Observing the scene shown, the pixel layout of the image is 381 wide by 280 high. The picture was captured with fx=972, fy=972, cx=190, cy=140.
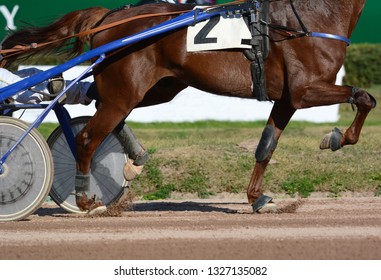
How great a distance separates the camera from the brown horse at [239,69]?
815 centimetres

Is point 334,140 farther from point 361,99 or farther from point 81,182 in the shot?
point 81,182

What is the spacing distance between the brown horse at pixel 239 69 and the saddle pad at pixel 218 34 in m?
0.07

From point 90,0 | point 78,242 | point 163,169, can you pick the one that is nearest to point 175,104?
point 90,0

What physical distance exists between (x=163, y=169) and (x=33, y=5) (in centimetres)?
551

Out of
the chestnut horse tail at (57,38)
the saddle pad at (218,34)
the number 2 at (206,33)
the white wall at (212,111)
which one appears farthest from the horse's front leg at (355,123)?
the white wall at (212,111)

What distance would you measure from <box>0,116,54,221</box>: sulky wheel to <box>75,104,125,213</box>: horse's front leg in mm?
421

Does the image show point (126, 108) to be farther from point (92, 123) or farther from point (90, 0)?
point (90, 0)

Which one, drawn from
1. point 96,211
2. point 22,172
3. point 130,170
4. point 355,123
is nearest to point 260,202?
point 355,123

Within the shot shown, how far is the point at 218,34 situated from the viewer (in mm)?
8219

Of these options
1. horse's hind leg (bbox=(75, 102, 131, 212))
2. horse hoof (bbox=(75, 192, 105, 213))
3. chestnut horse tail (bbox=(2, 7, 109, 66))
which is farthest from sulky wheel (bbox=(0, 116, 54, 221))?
chestnut horse tail (bbox=(2, 7, 109, 66))

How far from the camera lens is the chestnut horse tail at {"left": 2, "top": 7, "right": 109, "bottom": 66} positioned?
8883 mm

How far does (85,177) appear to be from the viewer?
856cm

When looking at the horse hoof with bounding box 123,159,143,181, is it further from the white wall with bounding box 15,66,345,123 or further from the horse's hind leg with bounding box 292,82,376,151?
the white wall with bounding box 15,66,345,123

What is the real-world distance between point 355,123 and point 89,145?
2.30 meters
